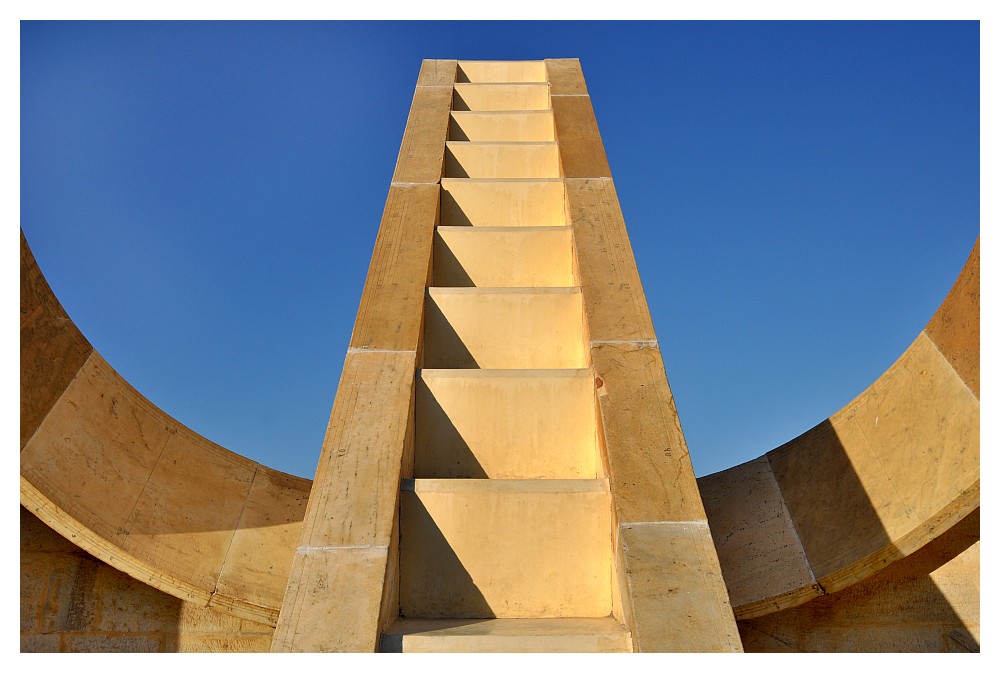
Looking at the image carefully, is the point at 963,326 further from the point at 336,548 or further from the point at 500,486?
the point at 336,548

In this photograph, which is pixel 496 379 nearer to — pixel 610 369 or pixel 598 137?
pixel 610 369

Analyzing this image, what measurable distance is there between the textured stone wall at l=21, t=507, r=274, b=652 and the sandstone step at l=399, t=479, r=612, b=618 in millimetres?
2932

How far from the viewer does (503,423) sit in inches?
138

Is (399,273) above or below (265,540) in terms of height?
above

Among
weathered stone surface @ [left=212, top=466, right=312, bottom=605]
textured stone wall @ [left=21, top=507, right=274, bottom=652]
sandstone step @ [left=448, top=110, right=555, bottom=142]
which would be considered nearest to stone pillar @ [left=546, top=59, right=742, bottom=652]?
sandstone step @ [left=448, top=110, right=555, bottom=142]

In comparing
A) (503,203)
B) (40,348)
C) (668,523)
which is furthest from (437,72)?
(668,523)

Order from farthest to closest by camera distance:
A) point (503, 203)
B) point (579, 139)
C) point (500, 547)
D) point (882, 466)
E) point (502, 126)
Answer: point (502, 126), point (579, 139), point (503, 203), point (882, 466), point (500, 547)

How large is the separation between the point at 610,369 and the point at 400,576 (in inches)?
44.5

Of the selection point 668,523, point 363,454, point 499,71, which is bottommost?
point 499,71

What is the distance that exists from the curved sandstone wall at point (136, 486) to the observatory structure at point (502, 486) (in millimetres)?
15

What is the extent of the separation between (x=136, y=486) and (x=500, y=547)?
3.33 m

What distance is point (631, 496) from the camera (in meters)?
2.82

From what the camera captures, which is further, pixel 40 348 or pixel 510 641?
pixel 40 348

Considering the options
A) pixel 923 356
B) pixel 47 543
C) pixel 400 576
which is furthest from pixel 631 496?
pixel 47 543
